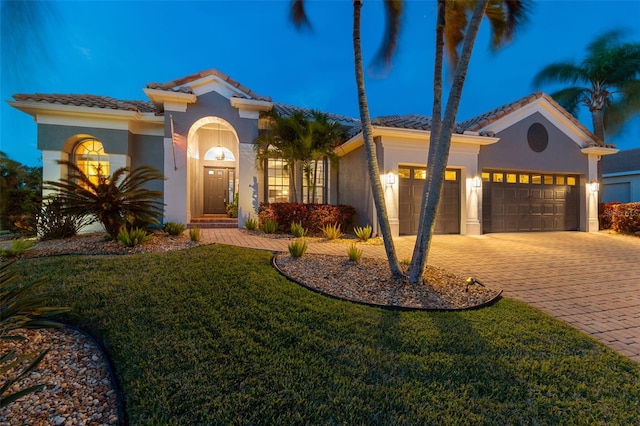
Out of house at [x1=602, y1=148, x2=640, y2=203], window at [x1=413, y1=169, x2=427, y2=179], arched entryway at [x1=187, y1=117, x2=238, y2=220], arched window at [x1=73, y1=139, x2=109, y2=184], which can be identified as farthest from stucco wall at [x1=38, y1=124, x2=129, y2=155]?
house at [x1=602, y1=148, x2=640, y2=203]

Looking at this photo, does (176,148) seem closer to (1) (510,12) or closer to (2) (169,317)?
(2) (169,317)

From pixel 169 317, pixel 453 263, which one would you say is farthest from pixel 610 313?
pixel 169 317

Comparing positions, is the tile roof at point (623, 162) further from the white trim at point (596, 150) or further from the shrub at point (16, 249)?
the shrub at point (16, 249)

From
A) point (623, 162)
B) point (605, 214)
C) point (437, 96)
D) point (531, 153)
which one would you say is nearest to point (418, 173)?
point (531, 153)

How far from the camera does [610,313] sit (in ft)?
12.4

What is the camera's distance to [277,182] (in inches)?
472

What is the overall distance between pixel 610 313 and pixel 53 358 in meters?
6.46

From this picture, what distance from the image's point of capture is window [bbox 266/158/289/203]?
1181 centimetres

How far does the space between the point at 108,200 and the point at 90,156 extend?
5.48 metres

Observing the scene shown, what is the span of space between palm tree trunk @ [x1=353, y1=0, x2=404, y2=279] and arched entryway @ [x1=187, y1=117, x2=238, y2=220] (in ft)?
29.0

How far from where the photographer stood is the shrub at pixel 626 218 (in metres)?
11.1

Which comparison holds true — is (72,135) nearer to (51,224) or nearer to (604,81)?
(51,224)

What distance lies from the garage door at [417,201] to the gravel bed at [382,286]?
4.99 metres

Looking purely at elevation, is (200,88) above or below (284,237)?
above
